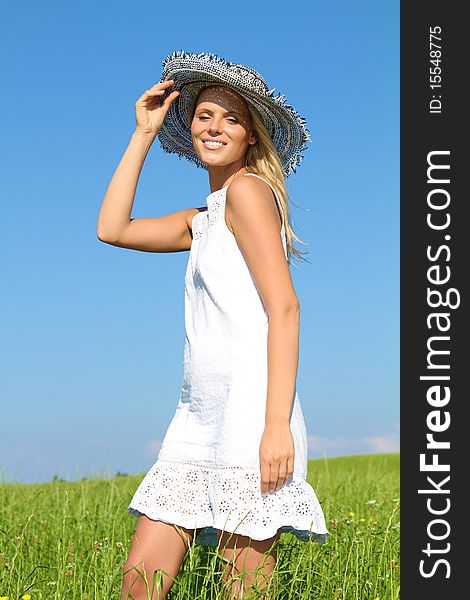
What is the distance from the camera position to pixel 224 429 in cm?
296

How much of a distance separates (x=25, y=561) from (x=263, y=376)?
242 centimetres

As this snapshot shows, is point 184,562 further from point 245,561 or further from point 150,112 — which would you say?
point 150,112

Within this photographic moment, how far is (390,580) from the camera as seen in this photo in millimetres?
3936

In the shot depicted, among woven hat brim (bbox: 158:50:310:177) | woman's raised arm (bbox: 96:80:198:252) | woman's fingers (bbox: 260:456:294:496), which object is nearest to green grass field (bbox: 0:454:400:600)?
woman's fingers (bbox: 260:456:294:496)

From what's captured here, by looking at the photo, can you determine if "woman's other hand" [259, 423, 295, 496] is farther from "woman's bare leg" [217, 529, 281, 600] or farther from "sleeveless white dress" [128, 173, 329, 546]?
"woman's bare leg" [217, 529, 281, 600]

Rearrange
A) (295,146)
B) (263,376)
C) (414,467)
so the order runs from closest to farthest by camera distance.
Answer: (263,376) → (414,467) → (295,146)

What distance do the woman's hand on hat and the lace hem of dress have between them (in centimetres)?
150

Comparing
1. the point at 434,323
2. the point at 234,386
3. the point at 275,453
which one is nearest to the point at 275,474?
the point at 275,453

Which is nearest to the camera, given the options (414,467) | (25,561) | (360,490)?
(414,467)

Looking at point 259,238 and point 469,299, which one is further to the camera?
point 469,299

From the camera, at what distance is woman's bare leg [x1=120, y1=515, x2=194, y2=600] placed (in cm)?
303

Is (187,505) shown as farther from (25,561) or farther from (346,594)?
(25,561)

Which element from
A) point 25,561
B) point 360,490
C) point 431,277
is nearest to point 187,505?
point 431,277

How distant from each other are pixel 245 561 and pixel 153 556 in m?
0.35
